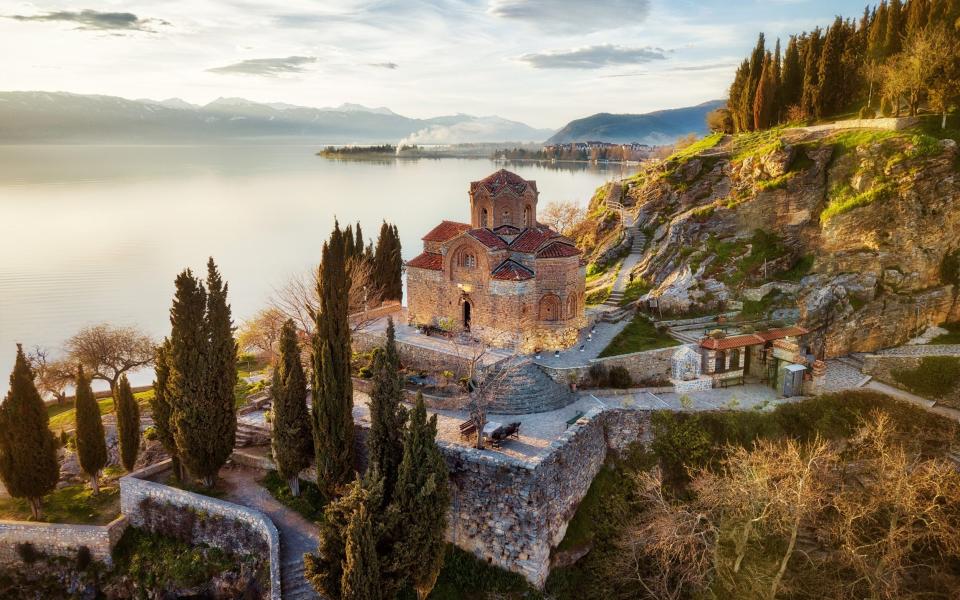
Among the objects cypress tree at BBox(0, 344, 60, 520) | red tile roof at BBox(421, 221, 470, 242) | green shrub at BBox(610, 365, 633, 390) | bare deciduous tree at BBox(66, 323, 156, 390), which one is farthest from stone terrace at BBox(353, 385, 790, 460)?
bare deciduous tree at BBox(66, 323, 156, 390)

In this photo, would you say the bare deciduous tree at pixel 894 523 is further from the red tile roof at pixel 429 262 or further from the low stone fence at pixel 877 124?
the low stone fence at pixel 877 124

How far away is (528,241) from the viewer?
25.1 m

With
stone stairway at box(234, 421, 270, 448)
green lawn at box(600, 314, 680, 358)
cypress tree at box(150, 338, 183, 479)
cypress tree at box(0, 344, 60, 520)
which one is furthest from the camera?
green lawn at box(600, 314, 680, 358)

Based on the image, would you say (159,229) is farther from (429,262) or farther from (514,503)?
(514,503)

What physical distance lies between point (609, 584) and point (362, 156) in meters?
160

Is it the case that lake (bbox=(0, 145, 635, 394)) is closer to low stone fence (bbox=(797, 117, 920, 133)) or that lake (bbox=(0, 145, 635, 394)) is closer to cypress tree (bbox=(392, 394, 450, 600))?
cypress tree (bbox=(392, 394, 450, 600))

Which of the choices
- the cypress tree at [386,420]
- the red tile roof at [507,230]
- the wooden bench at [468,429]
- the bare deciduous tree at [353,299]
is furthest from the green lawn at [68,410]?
the red tile roof at [507,230]

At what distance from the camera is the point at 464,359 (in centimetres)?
2306

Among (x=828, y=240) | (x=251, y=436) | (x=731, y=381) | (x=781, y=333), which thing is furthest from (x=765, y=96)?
(x=251, y=436)

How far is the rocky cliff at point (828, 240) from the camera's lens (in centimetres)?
2411

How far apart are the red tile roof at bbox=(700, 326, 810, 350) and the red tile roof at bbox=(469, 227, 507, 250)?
9.16 metres

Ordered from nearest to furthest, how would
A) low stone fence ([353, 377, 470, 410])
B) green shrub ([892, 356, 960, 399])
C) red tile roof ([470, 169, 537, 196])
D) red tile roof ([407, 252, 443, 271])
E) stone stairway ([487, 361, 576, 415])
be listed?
1. stone stairway ([487, 361, 576, 415])
2. low stone fence ([353, 377, 470, 410])
3. green shrub ([892, 356, 960, 399])
4. red tile roof ([470, 169, 537, 196])
5. red tile roof ([407, 252, 443, 271])

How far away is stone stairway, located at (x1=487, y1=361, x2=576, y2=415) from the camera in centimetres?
2034

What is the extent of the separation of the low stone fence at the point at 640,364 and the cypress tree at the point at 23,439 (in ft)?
52.7
